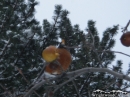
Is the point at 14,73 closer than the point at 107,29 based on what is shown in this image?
Yes

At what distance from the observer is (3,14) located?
13.7 feet

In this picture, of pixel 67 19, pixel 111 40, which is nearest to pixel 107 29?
pixel 111 40

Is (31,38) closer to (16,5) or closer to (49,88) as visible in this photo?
(16,5)

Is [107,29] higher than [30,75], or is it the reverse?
[107,29]

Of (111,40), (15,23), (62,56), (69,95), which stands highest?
(15,23)

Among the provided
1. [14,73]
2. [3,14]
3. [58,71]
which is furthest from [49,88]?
[14,73]

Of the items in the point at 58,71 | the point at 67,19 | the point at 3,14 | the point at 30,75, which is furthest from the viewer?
the point at 67,19

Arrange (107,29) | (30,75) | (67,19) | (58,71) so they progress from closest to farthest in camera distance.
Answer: (58,71) < (30,75) < (67,19) < (107,29)

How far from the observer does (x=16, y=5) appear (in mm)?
4586

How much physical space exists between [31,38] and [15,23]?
1.16 ft

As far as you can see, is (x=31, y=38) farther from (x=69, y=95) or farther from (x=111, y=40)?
(x=111, y=40)

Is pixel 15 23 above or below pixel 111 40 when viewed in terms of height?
above

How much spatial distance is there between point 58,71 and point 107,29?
14.7ft

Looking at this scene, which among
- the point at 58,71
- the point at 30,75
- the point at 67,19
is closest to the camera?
the point at 58,71
